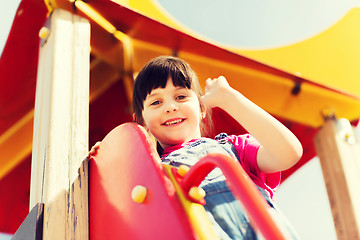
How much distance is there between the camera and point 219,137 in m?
1.00

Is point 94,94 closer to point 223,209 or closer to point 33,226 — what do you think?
point 33,226

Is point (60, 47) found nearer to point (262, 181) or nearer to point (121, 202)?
point (121, 202)

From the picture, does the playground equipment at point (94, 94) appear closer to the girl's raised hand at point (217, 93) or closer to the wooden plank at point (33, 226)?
the wooden plank at point (33, 226)

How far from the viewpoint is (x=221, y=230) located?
705mm

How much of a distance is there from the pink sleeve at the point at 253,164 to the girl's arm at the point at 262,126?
7 cm

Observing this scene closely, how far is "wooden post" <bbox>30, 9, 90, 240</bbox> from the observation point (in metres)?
0.85

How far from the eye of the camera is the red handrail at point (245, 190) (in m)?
0.43

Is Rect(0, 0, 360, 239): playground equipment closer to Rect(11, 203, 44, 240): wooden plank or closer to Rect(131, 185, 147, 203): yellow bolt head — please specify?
Rect(11, 203, 44, 240): wooden plank

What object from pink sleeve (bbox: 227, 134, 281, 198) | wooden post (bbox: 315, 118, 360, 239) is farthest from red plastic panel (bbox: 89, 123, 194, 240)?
wooden post (bbox: 315, 118, 360, 239)

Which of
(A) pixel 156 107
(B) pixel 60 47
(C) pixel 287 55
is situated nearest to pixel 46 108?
(B) pixel 60 47

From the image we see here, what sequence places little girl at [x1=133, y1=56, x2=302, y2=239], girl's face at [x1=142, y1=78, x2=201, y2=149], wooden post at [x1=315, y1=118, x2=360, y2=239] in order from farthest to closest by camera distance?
1. wooden post at [x1=315, y1=118, x2=360, y2=239]
2. girl's face at [x1=142, y1=78, x2=201, y2=149]
3. little girl at [x1=133, y1=56, x2=302, y2=239]

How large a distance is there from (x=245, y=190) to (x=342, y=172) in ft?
3.64

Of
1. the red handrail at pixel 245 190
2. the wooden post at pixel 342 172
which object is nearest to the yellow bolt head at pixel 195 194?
the red handrail at pixel 245 190

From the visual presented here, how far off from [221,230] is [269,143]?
7.8 inches
